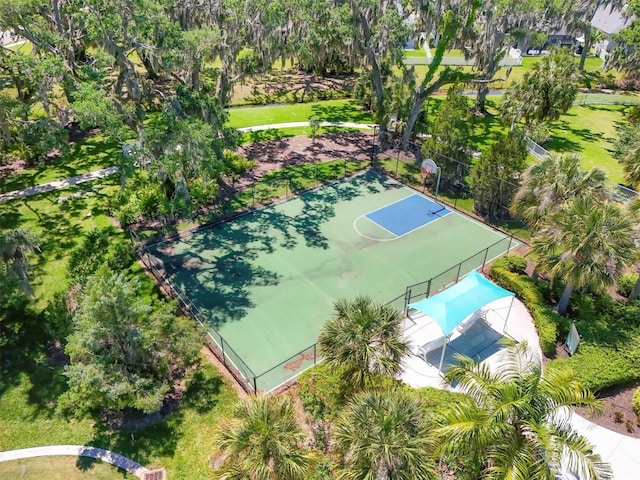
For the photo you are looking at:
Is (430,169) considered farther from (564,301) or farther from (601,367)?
(601,367)

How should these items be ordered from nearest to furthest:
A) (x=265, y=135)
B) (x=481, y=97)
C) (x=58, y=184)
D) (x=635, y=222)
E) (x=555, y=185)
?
(x=635, y=222) < (x=555, y=185) < (x=58, y=184) < (x=265, y=135) < (x=481, y=97)

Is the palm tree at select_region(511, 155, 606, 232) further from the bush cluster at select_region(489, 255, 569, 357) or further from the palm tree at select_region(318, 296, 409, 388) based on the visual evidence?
the palm tree at select_region(318, 296, 409, 388)

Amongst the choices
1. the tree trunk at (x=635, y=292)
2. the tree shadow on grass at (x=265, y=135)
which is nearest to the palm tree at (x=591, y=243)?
the tree trunk at (x=635, y=292)

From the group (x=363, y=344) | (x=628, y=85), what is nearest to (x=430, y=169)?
(x=363, y=344)

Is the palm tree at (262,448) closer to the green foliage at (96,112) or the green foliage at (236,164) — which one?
the green foliage at (96,112)

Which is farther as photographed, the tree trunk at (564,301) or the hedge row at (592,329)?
the tree trunk at (564,301)

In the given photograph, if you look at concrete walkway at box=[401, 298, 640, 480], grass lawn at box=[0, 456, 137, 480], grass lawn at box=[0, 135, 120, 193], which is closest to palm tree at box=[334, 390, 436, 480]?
concrete walkway at box=[401, 298, 640, 480]

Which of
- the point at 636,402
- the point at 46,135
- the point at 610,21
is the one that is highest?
the point at 610,21

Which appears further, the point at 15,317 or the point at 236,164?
the point at 236,164
